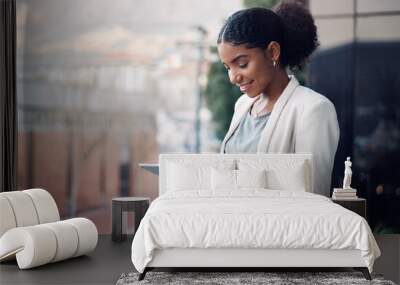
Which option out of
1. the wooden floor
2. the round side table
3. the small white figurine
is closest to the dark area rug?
the wooden floor

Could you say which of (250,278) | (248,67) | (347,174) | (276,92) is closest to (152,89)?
(248,67)

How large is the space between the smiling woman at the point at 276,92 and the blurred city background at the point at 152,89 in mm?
125

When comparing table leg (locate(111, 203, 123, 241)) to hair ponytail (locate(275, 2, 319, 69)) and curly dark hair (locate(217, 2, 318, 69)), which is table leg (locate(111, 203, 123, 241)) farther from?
hair ponytail (locate(275, 2, 319, 69))

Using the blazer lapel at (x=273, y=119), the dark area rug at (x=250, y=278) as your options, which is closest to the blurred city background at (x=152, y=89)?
the blazer lapel at (x=273, y=119)

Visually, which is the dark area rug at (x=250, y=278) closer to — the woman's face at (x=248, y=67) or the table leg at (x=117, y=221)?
the table leg at (x=117, y=221)

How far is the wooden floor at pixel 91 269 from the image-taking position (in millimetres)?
4785

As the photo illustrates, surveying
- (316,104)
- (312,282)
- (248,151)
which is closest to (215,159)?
(248,151)

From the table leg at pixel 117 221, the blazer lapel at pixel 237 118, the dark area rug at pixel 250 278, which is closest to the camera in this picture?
the dark area rug at pixel 250 278

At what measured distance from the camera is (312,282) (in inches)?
181

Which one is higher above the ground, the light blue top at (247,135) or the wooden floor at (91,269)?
the light blue top at (247,135)

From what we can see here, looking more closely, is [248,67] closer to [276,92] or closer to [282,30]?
[276,92]

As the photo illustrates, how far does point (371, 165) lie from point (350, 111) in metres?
0.63

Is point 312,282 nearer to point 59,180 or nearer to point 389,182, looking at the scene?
point 389,182

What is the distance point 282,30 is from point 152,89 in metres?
1.53
